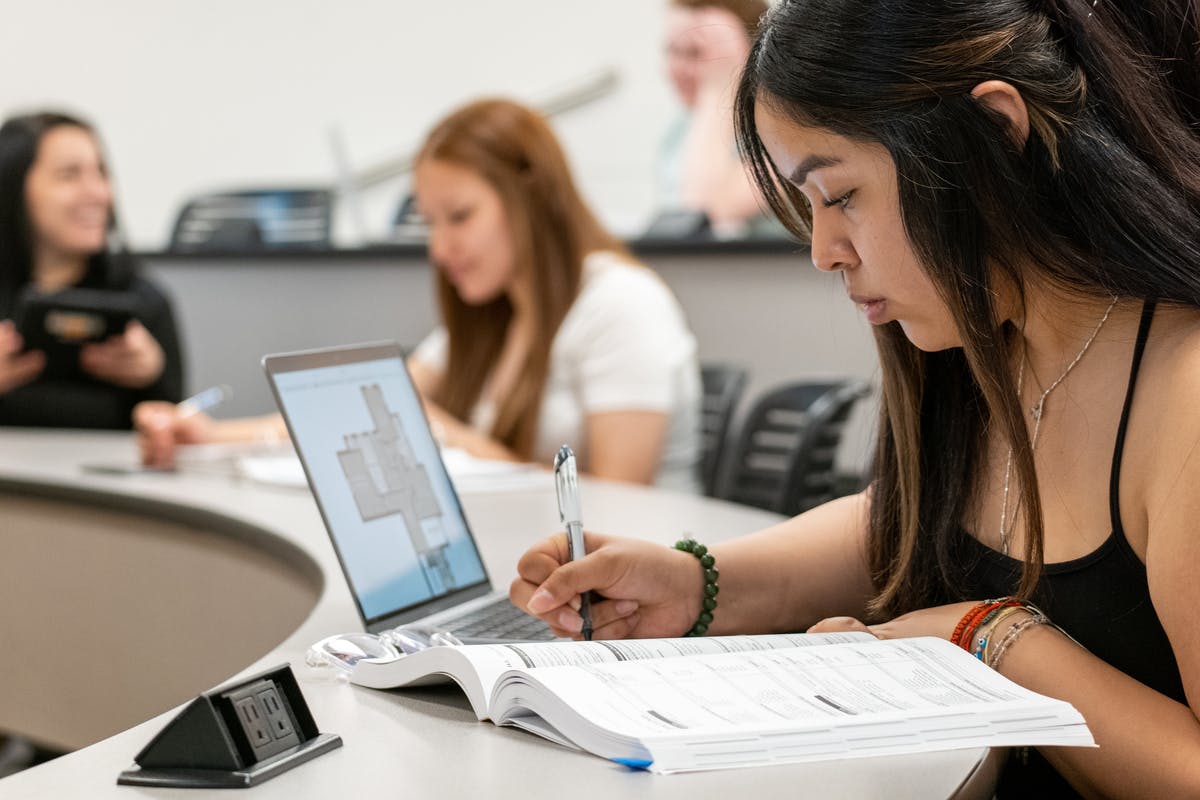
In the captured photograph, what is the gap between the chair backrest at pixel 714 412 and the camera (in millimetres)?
2502

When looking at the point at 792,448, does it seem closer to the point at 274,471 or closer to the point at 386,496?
the point at 274,471

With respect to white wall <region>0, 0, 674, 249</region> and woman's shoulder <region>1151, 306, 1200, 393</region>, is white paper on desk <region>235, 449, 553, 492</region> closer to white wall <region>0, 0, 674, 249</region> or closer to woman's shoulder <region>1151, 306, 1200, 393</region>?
woman's shoulder <region>1151, 306, 1200, 393</region>

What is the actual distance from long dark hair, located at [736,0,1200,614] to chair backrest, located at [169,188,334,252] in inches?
140

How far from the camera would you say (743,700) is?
870 mm

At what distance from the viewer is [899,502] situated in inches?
49.8

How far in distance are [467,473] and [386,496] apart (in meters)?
0.77

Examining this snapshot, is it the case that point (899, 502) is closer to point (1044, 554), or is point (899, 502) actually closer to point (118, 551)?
point (1044, 554)

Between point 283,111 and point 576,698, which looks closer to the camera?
point 576,698

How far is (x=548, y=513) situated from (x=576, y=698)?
3.24 ft

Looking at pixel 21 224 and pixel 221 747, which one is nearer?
pixel 221 747

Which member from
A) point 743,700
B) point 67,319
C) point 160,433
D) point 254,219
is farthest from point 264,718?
point 254,219

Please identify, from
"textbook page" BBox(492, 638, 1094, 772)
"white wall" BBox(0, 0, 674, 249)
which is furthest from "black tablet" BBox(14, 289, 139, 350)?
"white wall" BBox(0, 0, 674, 249)

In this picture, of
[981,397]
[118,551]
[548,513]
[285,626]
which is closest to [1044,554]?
[981,397]

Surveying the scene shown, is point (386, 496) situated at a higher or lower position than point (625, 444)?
higher
